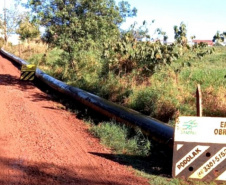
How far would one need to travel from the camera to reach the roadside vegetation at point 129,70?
6312 millimetres

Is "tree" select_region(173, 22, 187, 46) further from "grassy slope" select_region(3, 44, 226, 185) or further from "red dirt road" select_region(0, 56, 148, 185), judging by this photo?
"red dirt road" select_region(0, 56, 148, 185)

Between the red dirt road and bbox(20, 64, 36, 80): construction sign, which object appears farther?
bbox(20, 64, 36, 80): construction sign

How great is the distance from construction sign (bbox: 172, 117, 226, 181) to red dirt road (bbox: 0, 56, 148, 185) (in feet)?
2.33

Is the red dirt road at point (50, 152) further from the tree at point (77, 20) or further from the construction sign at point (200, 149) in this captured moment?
the tree at point (77, 20)

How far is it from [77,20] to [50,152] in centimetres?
782

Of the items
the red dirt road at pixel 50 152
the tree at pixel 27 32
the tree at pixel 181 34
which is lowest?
the red dirt road at pixel 50 152

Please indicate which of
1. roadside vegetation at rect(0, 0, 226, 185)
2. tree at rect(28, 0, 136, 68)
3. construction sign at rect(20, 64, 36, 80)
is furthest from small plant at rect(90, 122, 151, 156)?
Result: construction sign at rect(20, 64, 36, 80)

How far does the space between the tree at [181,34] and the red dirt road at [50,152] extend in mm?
3690

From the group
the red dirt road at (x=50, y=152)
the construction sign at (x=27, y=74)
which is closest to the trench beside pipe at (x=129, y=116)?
the red dirt road at (x=50, y=152)

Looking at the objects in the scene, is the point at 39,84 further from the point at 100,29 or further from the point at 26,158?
the point at 26,158

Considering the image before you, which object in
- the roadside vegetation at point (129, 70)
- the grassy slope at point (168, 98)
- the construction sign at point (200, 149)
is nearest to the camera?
the construction sign at point (200, 149)

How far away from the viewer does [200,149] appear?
4574 mm

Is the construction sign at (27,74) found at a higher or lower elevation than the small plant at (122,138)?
higher

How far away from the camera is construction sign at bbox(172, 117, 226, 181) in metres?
4.55
